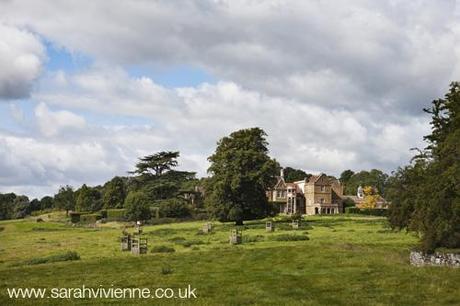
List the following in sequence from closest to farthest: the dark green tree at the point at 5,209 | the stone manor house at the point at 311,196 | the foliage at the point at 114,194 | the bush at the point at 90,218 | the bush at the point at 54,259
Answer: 1. the bush at the point at 54,259
2. the bush at the point at 90,218
3. the stone manor house at the point at 311,196
4. the foliage at the point at 114,194
5. the dark green tree at the point at 5,209

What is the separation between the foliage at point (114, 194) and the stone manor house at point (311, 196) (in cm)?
3747

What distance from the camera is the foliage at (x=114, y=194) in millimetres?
140250

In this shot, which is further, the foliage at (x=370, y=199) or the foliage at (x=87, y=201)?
the foliage at (x=87, y=201)

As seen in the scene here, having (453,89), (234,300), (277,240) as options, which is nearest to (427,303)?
(234,300)

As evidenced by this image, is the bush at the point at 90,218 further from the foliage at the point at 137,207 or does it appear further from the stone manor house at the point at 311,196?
the stone manor house at the point at 311,196

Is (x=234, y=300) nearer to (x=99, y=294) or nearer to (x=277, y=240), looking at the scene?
(x=99, y=294)

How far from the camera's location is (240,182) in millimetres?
73688

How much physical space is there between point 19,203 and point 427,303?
17234 centimetres

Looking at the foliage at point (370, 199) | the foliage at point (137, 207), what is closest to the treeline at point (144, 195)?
the foliage at point (137, 207)

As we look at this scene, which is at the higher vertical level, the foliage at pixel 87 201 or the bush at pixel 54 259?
the foliage at pixel 87 201

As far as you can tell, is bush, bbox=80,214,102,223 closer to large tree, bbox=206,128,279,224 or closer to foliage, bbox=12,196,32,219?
large tree, bbox=206,128,279,224

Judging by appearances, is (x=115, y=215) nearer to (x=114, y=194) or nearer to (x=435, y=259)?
(x=114, y=194)

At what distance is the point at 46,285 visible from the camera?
82.2 feet

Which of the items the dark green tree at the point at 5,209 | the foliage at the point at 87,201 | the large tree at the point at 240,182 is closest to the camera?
the large tree at the point at 240,182
